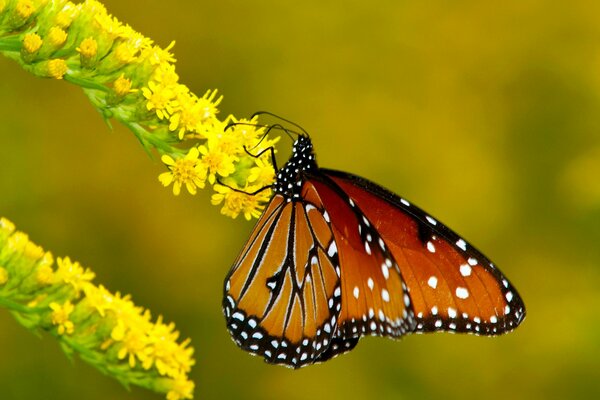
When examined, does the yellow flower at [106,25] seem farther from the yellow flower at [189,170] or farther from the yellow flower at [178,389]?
the yellow flower at [178,389]

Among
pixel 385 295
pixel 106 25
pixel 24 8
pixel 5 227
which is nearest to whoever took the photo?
pixel 24 8

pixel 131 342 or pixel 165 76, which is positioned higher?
pixel 165 76

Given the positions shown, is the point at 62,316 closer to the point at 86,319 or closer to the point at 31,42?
the point at 86,319

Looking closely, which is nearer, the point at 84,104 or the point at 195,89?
the point at 195,89

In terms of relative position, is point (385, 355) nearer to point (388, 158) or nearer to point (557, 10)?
point (388, 158)

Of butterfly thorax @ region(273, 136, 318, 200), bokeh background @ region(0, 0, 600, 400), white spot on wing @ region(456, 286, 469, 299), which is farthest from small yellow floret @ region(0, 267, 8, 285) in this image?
bokeh background @ region(0, 0, 600, 400)

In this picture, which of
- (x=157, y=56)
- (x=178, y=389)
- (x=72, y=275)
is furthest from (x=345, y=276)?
(x=157, y=56)

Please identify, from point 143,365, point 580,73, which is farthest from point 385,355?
point 143,365
